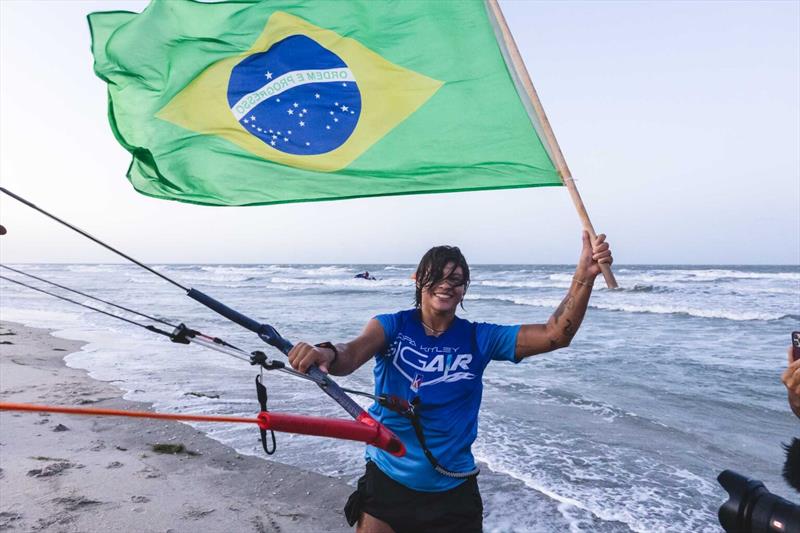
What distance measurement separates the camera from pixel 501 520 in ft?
14.8

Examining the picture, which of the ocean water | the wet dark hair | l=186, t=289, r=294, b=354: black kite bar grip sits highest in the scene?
the wet dark hair

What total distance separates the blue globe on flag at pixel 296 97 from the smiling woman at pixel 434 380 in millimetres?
1152

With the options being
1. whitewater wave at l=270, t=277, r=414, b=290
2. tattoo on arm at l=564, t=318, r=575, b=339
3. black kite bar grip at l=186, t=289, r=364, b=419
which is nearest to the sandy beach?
black kite bar grip at l=186, t=289, r=364, b=419

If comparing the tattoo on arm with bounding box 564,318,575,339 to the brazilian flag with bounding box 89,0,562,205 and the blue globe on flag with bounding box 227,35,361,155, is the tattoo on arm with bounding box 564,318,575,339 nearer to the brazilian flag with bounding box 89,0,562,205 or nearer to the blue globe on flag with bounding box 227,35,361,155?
the brazilian flag with bounding box 89,0,562,205

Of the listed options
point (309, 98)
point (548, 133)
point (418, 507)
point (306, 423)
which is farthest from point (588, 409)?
point (306, 423)

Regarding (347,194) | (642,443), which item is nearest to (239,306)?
(642,443)

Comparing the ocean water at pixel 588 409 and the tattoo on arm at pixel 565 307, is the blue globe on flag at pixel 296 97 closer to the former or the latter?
the tattoo on arm at pixel 565 307

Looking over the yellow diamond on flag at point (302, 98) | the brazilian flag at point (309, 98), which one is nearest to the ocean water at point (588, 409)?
the brazilian flag at point (309, 98)

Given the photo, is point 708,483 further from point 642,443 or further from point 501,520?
point 501,520

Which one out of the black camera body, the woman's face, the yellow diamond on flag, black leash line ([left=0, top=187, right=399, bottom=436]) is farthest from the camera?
the yellow diamond on flag

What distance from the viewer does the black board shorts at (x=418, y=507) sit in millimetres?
2479

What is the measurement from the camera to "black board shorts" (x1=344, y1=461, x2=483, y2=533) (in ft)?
8.13

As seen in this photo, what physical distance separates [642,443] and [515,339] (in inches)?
194

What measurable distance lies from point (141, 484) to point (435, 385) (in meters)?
3.67
